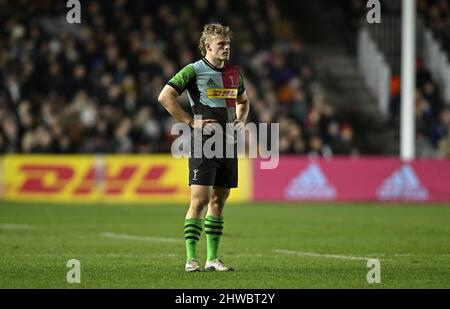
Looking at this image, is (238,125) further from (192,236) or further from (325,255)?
(325,255)

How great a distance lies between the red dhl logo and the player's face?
547 inches

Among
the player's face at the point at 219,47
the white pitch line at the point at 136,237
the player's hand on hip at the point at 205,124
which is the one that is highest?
the player's face at the point at 219,47

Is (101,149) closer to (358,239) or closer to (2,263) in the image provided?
(358,239)

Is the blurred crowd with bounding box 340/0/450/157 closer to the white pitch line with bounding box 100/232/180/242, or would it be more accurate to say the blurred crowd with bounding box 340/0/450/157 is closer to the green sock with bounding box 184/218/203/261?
the white pitch line with bounding box 100/232/180/242

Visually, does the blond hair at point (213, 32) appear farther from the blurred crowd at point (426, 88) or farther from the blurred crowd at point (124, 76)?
the blurred crowd at point (426, 88)

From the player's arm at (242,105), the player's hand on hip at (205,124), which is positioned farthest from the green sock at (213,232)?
the player's arm at (242,105)

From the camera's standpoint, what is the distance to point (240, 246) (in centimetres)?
1346

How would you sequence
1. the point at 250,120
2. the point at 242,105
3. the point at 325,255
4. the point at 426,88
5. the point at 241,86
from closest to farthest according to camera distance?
the point at 241,86 < the point at 242,105 < the point at 325,255 < the point at 250,120 < the point at 426,88

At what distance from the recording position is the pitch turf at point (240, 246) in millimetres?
9648

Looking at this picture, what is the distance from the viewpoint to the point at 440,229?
16.3m

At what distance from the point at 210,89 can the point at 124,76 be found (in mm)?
16137

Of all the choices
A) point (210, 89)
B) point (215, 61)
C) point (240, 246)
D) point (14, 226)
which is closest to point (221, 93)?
point (210, 89)

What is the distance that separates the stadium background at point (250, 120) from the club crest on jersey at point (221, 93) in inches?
146
